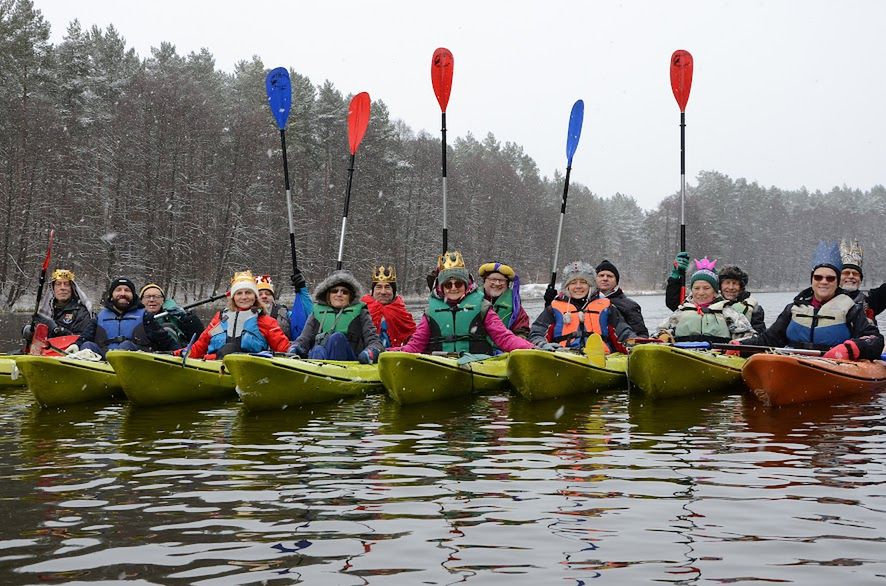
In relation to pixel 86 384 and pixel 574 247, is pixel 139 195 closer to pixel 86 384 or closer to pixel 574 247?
pixel 86 384

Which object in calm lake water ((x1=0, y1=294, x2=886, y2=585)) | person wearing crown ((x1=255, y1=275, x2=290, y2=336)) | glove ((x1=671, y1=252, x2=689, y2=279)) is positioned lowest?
calm lake water ((x1=0, y1=294, x2=886, y2=585))

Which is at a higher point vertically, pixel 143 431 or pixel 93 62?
pixel 93 62

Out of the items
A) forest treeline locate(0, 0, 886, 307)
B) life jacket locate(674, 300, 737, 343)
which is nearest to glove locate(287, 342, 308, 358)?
life jacket locate(674, 300, 737, 343)

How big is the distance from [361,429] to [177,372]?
2.57 metres

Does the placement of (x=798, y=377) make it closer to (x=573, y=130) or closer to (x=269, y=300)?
(x=269, y=300)

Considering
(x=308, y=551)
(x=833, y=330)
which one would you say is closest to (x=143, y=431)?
(x=308, y=551)

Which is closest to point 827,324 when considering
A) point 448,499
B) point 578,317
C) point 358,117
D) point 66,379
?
point 578,317

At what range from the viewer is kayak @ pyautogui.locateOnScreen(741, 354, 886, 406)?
891cm

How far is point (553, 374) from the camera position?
31.7 ft

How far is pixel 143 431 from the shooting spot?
803cm

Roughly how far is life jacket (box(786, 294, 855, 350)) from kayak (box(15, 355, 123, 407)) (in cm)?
710

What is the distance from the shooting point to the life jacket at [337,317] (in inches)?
416

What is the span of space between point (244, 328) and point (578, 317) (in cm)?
361

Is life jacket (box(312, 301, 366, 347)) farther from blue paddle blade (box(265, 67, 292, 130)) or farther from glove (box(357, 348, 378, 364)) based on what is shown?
blue paddle blade (box(265, 67, 292, 130))
